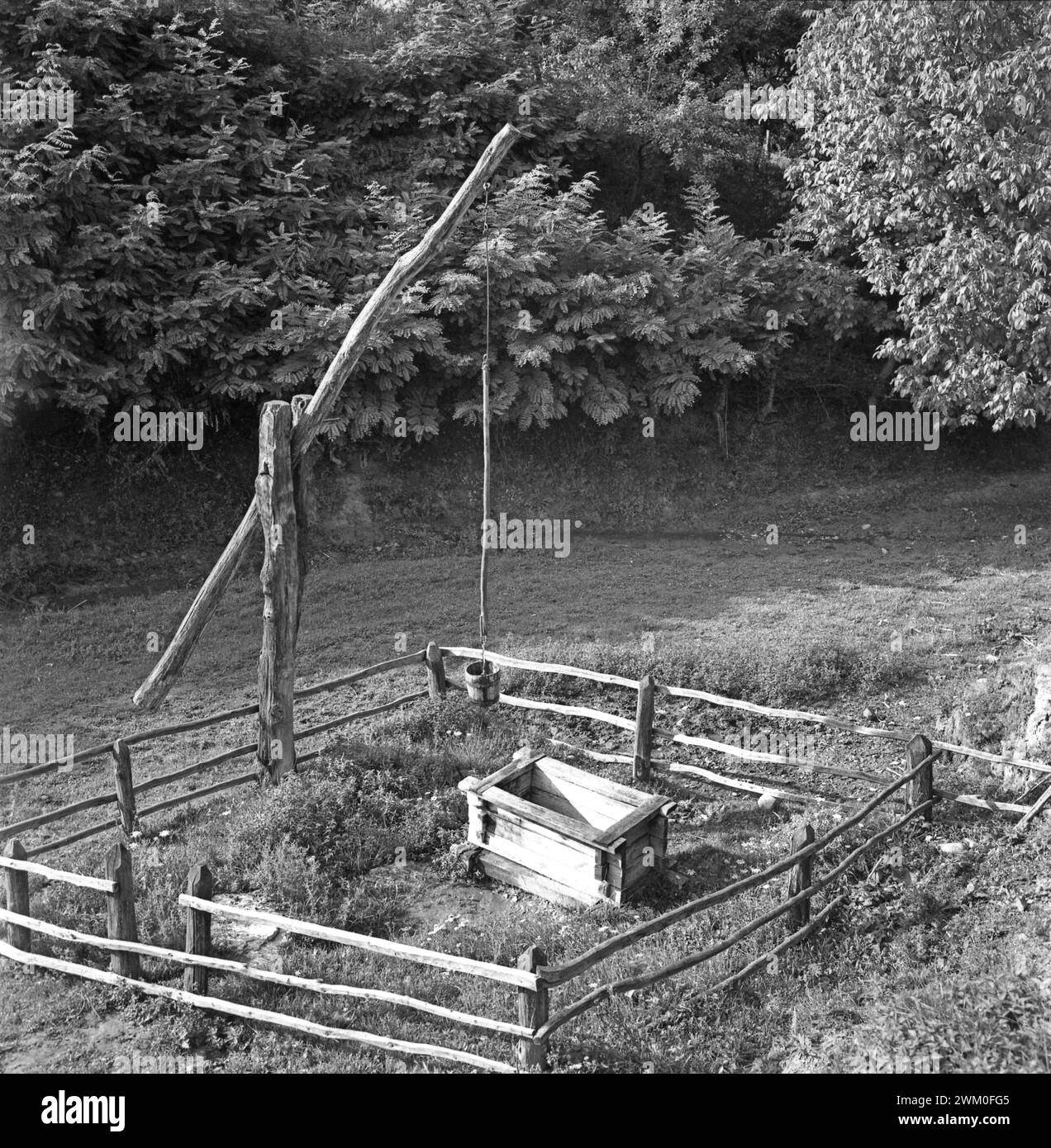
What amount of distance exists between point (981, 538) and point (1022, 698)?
7.55 meters

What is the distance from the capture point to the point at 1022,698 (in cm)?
1110

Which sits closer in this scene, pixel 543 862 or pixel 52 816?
pixel 543 862

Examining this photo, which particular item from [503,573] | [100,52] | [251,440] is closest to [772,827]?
[503,573]

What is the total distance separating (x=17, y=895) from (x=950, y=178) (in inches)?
608

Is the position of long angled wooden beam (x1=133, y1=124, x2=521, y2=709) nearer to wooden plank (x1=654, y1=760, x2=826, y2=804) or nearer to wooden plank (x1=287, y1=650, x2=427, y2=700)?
wooden plank (x1=287, y1=650, x2=427, y2=700)

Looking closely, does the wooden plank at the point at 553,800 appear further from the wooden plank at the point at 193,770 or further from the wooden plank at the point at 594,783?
the wooden plank at the point at 193,770

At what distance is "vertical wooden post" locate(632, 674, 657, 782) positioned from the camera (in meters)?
10.2

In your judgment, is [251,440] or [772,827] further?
[251,440]

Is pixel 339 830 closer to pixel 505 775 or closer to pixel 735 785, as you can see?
pixel 505 775

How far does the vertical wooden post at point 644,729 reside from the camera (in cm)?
1020

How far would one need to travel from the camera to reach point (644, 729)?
10266mm

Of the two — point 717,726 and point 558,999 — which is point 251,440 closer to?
point 717,726

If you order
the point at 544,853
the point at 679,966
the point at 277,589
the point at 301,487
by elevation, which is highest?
the point at 301,487

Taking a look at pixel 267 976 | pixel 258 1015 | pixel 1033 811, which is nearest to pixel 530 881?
pixel 267 976
